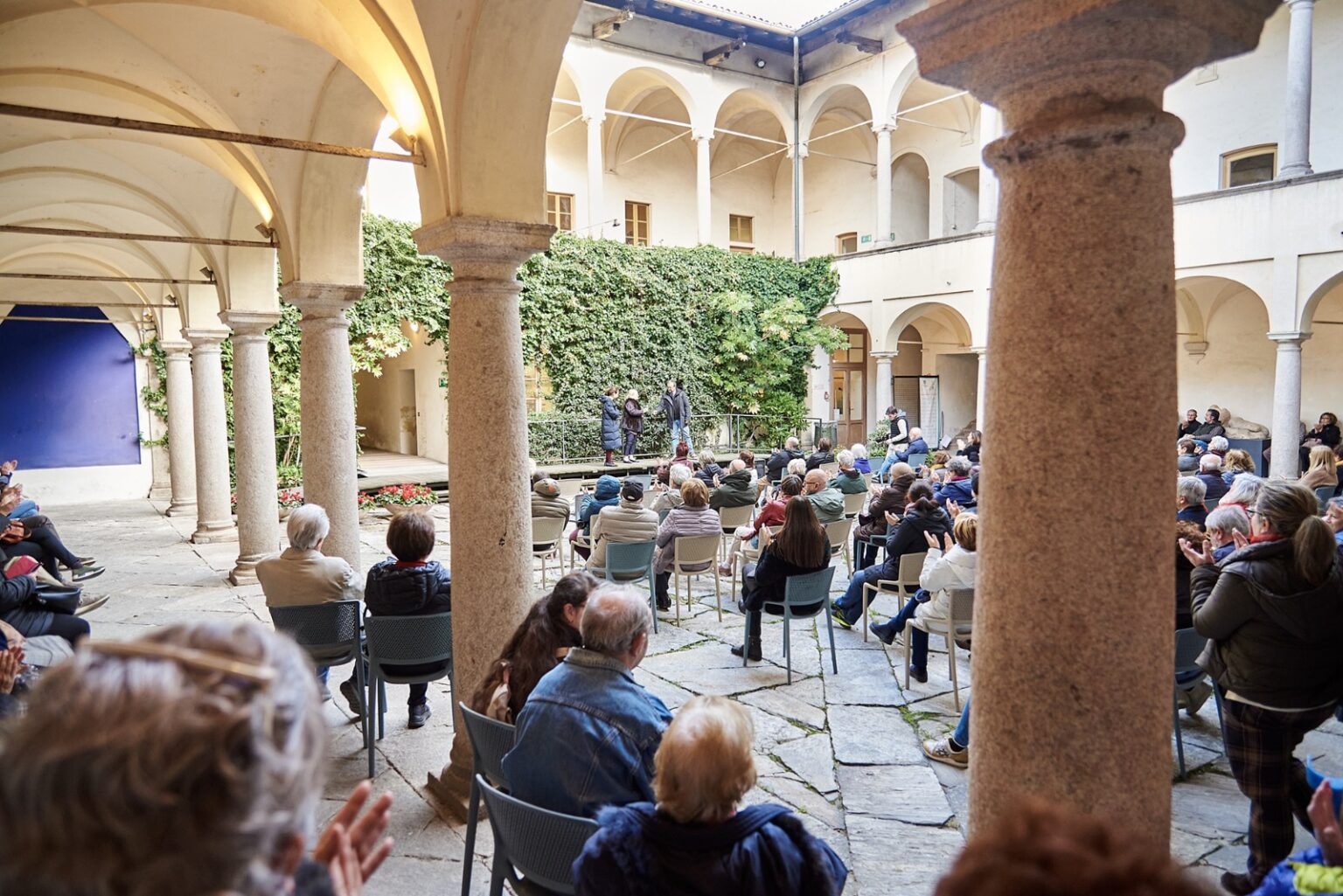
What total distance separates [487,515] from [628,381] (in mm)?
13582

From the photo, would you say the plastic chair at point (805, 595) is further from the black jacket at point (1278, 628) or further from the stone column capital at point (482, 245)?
the stone column capital at point (482, 245)

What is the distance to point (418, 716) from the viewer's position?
4.55m

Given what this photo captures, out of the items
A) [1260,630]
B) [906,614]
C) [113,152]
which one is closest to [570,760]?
[1260,630]

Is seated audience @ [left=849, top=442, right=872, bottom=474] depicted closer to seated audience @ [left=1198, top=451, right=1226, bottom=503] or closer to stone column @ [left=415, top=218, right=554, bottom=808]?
seated audience @ [left=1198, top=451, right=1226, bottom=503]

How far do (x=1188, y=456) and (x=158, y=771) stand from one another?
32.9 ft

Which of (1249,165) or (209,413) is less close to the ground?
(1249,165)

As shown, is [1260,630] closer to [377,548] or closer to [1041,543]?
[1041,543]

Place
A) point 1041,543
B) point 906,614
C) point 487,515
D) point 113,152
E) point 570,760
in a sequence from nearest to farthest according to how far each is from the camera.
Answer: point 1041,543
point 570,760
point 487,515
point 906,614
point 113,152

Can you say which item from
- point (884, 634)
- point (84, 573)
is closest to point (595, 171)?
point (84, 573)

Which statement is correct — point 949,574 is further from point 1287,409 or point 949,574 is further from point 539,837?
point 1287,409

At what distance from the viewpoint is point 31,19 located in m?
4.91

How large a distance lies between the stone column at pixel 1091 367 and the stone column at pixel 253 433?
302 inches

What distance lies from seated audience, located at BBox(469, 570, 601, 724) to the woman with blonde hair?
111 cm

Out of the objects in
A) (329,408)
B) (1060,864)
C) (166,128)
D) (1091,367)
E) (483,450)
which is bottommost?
(1060,864)
